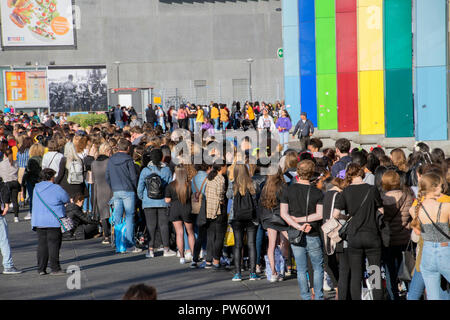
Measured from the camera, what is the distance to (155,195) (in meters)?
11.8

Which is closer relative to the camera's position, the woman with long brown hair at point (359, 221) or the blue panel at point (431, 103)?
the woman with long brown hair at point (359, 221)

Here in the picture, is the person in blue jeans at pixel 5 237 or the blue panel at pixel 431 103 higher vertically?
the blue panel at pixel 431 103

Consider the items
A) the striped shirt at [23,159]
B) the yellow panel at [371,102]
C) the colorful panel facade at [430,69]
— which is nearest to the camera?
the colorful panel facade at [430,69]

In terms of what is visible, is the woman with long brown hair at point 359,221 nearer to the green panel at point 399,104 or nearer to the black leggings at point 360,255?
the black leggings at point 360,255

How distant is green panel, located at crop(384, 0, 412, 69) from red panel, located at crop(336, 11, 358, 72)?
621 cm

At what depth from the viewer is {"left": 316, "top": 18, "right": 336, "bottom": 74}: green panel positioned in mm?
28320

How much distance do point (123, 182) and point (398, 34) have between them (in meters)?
10.4

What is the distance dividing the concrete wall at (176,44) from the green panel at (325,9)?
33.5 m

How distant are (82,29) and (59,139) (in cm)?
4888

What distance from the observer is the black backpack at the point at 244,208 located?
10102 mm


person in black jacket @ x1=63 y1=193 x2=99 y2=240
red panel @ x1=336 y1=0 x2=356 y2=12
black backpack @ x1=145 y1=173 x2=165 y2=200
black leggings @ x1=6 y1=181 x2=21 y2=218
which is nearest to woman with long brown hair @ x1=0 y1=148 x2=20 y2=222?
black leggings @ x1=6 y1=181 x2=21 y2=218

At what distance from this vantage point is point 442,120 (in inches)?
643

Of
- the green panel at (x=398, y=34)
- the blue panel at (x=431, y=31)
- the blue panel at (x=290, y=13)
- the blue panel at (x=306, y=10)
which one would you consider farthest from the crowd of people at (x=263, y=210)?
the blue panel at (x=290, y=13)

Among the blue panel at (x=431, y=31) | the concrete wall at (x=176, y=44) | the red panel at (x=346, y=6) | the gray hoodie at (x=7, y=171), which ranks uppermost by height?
the concrete wall at (x=176, y=44)
